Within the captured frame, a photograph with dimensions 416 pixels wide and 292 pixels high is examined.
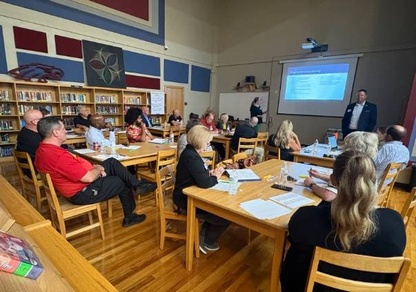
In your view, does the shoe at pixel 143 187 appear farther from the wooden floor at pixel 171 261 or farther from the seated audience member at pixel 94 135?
the seated audience member at pixel 94 135

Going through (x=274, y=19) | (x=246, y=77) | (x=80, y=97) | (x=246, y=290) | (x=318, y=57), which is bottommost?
(x=246, y=290)

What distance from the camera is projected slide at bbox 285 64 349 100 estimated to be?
6668 mm

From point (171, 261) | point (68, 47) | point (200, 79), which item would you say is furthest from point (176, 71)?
point (171, 261)

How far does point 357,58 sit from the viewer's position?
6348 millimetres

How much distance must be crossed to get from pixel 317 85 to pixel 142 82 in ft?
18.8

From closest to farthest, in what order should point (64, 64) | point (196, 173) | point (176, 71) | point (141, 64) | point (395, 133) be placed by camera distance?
point (196, 173), point (395, 133), point (64, 64), point (141, 64), point (176, 71)

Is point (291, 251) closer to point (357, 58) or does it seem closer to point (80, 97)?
point (80, 97)

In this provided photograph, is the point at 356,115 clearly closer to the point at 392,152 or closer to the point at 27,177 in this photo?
the point at 392,152

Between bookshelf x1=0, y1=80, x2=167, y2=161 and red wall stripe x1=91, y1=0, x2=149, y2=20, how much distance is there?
2.32 meters

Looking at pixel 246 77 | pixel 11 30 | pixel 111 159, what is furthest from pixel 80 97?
pixel 246 77

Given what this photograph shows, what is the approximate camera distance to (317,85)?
23.2 ft

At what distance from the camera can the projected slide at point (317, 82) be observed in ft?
21.9

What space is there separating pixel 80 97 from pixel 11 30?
6.25ft

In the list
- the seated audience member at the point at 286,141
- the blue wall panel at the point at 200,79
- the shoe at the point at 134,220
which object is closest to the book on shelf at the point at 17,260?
the shoe at the point at 134,220
